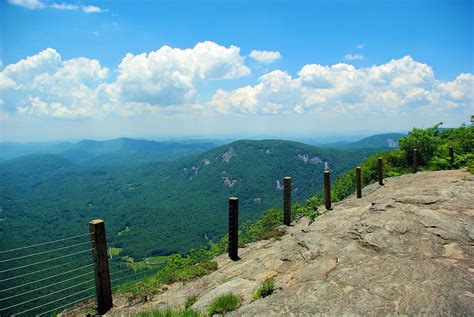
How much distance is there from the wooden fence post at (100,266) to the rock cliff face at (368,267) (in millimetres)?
311

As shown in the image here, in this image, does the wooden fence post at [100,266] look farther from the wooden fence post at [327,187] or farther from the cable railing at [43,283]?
the wooden fence post at [327,187]

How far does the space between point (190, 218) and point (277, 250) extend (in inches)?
6360

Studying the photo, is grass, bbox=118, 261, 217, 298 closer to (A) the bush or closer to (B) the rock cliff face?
(B) the rock cliff face

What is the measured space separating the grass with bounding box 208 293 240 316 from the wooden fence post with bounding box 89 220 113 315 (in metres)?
2.73

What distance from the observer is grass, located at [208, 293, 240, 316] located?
5.79 metres

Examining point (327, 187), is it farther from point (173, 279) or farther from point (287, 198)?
point (173, 279)

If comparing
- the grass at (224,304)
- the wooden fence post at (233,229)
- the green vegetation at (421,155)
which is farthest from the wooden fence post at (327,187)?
the grass at (224,304)

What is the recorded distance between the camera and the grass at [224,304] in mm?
5795

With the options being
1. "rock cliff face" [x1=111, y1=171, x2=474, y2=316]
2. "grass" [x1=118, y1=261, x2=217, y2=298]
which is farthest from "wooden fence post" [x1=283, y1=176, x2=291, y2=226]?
"grass" [x1=118, y1=261, x2=217, y2=298]

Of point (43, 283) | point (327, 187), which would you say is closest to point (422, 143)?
point (327, 187)

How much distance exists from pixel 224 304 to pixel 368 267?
281 cm

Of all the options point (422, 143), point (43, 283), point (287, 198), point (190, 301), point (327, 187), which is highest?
point (422, 143)

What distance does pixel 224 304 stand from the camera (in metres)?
5.88

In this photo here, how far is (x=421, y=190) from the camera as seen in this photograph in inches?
423
